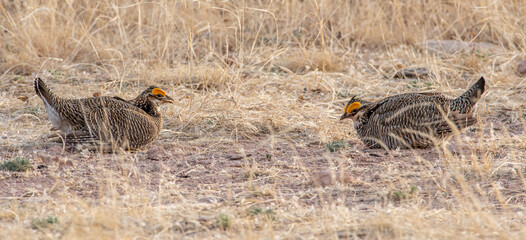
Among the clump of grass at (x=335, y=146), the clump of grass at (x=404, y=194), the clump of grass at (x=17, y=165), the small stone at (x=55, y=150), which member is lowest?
the small stone at (x=55, y=150)

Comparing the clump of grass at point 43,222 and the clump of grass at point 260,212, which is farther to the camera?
the clump of grass at point 260,212

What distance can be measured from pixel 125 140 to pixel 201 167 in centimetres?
79

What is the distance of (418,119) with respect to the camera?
5922mm

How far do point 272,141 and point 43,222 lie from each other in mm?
2658

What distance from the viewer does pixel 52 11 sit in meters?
9.25

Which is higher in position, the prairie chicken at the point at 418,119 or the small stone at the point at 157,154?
the prairie chicken at the point at 418,119

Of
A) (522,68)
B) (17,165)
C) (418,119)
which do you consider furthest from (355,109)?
(522,68)

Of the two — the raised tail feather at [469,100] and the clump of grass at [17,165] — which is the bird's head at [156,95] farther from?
the raised tail feather at [469,100]

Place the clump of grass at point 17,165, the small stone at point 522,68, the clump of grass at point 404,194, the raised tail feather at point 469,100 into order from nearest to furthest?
the clump of grass at point 404,194 → the clump of grass at point 17,165 → the raised tail feather at point 469,100 → the small stone at point 522,68

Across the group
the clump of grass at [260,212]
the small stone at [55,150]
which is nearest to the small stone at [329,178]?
the clump of grass at [260,212]

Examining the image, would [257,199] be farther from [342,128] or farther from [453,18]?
[453,18]

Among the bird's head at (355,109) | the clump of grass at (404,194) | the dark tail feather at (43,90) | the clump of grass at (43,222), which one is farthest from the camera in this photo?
the bird's head at (355,109)

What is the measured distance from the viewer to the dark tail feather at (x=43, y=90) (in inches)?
226

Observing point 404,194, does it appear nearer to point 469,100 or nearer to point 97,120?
point 469,100
